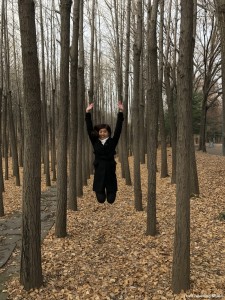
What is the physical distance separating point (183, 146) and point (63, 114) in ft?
11.2

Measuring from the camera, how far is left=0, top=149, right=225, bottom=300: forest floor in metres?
4.90

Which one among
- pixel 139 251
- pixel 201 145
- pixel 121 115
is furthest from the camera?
pixel 201 145

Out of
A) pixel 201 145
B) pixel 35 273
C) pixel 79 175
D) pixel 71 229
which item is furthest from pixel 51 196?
pixel 201 145

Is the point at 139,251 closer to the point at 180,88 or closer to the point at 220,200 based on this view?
the point at 180,88

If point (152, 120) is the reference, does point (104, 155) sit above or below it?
below

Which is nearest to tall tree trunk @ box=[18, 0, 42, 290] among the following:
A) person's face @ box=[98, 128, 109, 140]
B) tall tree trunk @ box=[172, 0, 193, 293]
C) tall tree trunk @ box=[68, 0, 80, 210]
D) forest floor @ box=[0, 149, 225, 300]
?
forest floor @ box=[0, 149, 225, 300]

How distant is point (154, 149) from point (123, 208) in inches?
132

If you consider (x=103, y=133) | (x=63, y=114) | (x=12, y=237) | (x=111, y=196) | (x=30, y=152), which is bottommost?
(x=12, y=237)

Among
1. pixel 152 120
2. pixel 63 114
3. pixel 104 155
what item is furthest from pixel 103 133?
pixel 63 114

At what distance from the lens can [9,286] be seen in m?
5.12

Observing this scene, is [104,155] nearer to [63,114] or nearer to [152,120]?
[152,120]

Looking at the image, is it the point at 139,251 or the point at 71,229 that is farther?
the point at 71,229

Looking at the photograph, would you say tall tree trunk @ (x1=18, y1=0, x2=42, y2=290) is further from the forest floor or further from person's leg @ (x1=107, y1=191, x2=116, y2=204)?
person's leg @ (x1=107, y1=191, x2=116, y2=204)

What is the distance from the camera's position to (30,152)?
4.93 metres
